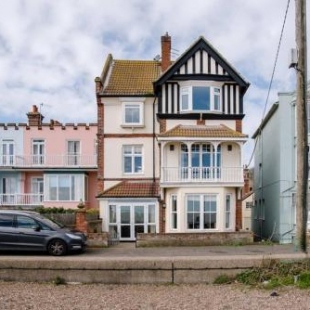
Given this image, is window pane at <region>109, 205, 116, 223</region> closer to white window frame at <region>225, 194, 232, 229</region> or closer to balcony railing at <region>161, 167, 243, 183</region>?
balcony railing at <region>161, 167, 243, 183</region>

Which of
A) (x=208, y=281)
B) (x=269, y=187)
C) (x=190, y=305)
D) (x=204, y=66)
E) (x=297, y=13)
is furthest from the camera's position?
(x=269, y=187)

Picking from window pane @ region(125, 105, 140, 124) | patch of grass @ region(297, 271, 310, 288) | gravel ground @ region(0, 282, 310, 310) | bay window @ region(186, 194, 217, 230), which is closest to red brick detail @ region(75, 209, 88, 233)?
bay window @ region(186, 194, 217, 230)

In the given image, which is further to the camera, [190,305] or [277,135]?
[277,135]

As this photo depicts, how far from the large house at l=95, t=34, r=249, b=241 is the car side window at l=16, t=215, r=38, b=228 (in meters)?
7.67

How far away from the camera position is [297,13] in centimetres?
1273

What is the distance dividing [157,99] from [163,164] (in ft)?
13.1

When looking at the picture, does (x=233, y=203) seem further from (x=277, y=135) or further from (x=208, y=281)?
(x=208, y=281)

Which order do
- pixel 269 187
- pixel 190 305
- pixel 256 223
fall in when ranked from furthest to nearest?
pixel 256 223 → pixel 269 187 → pixel 190 305

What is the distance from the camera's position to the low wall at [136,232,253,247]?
66.0 ft

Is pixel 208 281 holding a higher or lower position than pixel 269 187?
lower

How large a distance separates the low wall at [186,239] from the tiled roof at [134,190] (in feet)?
13.0

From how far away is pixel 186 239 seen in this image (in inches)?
797

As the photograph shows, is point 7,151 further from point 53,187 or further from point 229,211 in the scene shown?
point 229,211

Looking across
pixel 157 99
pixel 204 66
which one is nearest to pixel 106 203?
pixel 157 99
